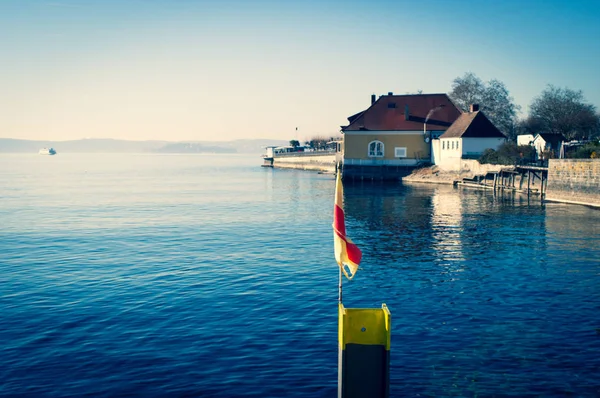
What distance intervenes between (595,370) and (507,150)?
56.1 meters

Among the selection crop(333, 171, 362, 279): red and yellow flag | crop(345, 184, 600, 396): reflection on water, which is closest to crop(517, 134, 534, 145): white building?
crop(345, 184, 600, 396): reflection on water

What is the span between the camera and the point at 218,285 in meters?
20.9

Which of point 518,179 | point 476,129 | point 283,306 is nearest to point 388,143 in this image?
point 476,129

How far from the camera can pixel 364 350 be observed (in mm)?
8672

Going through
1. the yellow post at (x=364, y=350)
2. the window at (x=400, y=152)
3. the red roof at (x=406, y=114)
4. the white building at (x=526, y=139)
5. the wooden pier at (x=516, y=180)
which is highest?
the red roof at (x=406, y=114)

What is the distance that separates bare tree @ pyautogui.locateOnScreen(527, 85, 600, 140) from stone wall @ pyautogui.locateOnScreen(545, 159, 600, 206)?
4640 cm

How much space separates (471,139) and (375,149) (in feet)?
49.9

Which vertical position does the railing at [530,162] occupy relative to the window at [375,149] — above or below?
below

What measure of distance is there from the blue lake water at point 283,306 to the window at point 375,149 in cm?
4576

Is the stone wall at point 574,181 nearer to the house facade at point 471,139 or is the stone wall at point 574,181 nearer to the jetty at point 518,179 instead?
the jetty at point 518,179

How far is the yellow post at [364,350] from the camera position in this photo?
340 inches

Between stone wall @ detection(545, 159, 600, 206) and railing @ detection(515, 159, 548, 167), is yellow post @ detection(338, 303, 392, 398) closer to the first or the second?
stone wall @ detection(545, 159, 600, 206)

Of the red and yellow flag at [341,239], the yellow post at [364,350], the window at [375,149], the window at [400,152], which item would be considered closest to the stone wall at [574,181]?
the window at [400,152]

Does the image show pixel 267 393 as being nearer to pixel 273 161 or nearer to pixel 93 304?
pixel 93 304
